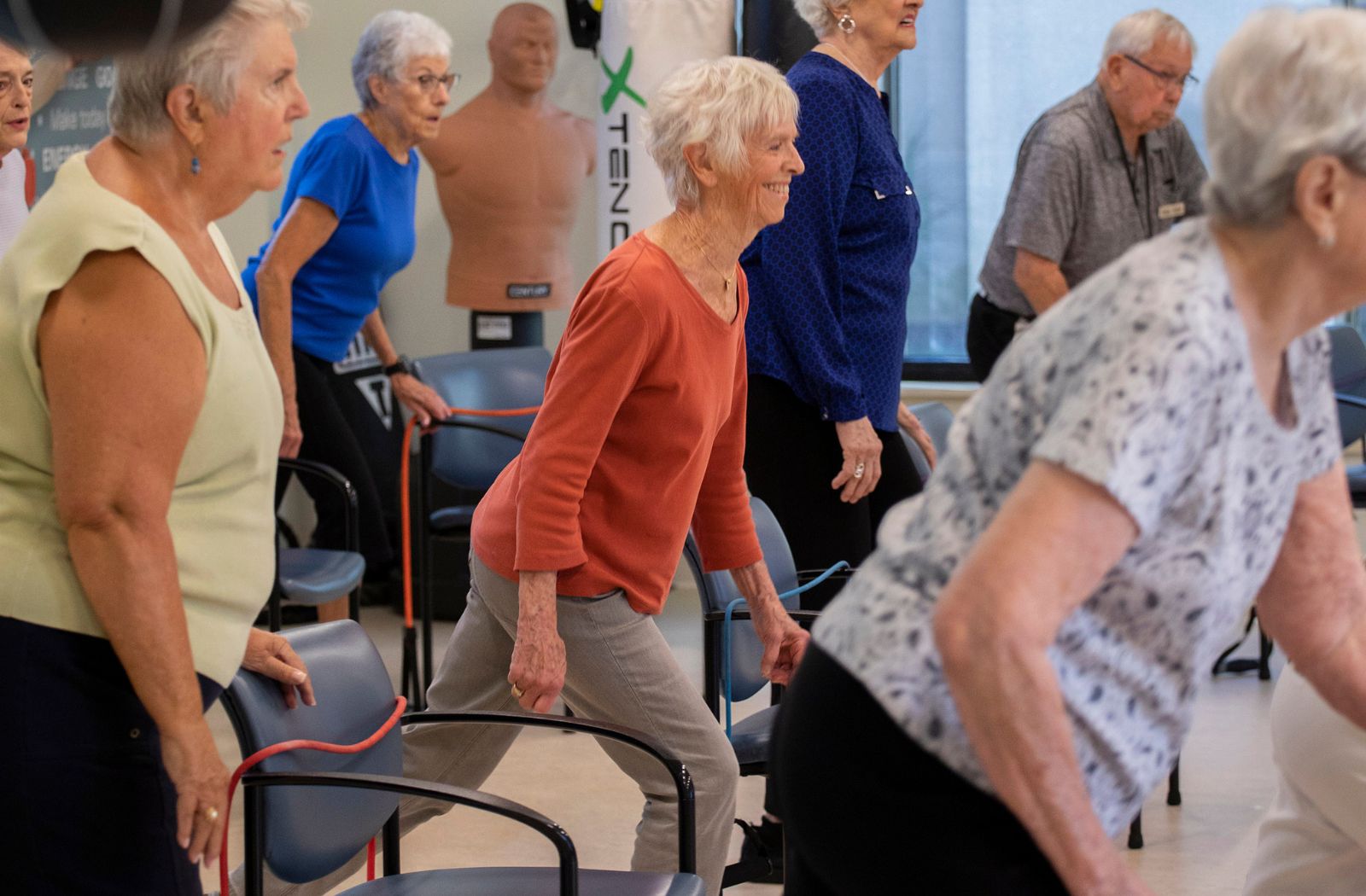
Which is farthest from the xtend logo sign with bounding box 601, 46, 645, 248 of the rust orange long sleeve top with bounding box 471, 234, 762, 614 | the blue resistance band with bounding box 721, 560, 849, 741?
the rust orange long sleeve top with bounding box 471, 234, 762, 614

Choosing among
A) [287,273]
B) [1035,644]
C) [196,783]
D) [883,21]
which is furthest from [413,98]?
[1035,644]

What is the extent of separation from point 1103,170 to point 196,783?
283 cm

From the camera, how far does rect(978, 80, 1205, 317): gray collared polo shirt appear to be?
371 cm

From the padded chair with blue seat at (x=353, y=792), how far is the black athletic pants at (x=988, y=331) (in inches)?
89.2

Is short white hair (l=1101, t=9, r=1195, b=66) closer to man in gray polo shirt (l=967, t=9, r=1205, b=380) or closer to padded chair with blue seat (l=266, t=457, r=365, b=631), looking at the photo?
man in gray polo shirt (l=967, t=9, r=1205, b=380)

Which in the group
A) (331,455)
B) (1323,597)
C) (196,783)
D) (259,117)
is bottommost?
(331,455)

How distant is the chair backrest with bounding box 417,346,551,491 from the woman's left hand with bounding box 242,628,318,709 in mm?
2162

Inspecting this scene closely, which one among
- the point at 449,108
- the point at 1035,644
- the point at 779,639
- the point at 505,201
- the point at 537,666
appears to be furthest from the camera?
the point at 449,108

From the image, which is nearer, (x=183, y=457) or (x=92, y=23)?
(x=92, y=23)

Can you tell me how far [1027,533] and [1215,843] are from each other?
7.95 feet

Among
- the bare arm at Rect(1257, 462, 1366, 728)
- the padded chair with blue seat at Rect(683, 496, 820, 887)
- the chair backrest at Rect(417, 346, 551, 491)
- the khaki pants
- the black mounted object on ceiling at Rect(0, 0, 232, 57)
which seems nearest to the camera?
the black mounted object on ceiling at Rect(0, 0, 232, 57)

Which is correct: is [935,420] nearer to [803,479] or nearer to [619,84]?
[803,479]

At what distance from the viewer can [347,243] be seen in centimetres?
381

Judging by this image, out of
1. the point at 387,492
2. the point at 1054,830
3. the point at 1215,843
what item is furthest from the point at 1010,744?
the point at 387,492
